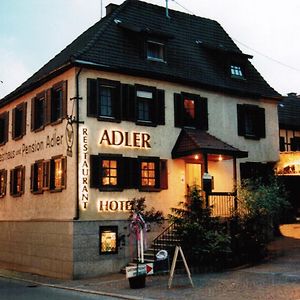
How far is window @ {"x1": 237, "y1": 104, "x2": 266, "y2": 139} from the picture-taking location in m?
26.1

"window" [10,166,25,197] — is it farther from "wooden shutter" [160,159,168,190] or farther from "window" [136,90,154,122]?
"wooden shutter" [160,159,168,190]

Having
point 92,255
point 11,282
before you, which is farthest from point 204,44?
point 11,282

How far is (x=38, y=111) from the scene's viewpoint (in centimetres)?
2419

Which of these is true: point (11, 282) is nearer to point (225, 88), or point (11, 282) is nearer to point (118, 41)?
point (118, 41)

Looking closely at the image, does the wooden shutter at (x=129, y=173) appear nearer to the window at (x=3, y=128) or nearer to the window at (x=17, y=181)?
the window at (x=17, y=181)

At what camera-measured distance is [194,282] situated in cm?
1641

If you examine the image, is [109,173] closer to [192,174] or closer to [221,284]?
[192,174]

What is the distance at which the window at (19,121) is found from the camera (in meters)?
25.5

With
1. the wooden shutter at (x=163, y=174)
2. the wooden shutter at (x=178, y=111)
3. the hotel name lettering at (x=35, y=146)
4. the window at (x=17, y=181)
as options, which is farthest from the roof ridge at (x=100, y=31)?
the window at (x=17, y=181)

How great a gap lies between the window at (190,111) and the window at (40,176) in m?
5.91

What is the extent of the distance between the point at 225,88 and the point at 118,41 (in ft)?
18.6

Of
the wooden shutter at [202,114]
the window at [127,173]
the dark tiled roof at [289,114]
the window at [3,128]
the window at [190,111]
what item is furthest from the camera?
the dark tiled roof at [289,114]

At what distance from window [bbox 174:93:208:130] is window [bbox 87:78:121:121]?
122 inches

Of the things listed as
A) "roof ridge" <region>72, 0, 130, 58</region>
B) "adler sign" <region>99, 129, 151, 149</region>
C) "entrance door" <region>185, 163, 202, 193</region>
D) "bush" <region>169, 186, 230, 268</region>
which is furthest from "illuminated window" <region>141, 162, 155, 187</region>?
"roof ridge" <region>72, 0, 130, 58</region>
